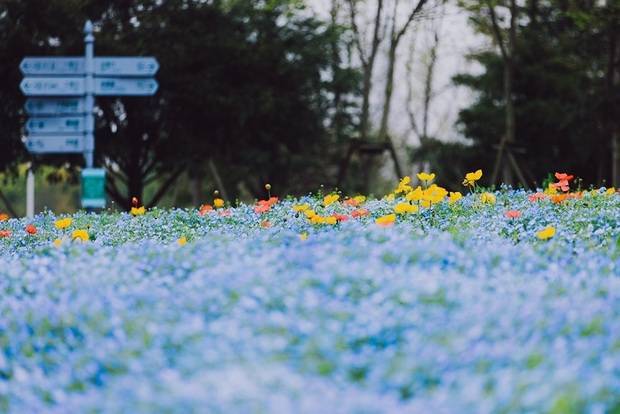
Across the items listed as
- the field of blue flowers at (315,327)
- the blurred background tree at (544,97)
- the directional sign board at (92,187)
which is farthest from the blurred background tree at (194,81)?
the field of blue flowers at (315,327)

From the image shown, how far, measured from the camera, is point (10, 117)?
2228 cm

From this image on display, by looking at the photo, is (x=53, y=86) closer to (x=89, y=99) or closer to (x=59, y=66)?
(x=59, y=66)

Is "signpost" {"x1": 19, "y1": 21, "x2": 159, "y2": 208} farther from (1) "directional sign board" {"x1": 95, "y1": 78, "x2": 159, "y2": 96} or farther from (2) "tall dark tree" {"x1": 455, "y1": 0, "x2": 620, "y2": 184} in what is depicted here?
(2) "tall dark tree" {"x1": 455, "y1": 0, "x2": 620, "y2": 184}

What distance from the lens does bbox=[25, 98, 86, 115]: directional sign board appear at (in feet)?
49.3

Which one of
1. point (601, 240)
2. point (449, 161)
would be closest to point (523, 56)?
point (449, 161)

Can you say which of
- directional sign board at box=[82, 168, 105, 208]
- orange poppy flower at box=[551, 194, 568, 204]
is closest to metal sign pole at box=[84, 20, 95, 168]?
directional sign board at box=[82, 168, 105, 208]

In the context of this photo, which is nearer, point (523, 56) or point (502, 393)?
point (502, 393)

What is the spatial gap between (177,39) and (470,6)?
7.44m

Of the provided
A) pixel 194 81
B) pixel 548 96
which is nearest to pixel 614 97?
pixel 548 96

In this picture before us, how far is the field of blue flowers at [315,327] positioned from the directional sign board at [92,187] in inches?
352

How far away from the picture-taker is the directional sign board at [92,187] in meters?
14.0

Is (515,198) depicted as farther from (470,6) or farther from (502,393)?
(470,6)

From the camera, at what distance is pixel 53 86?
14695 mm

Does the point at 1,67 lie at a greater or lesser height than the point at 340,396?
greater
